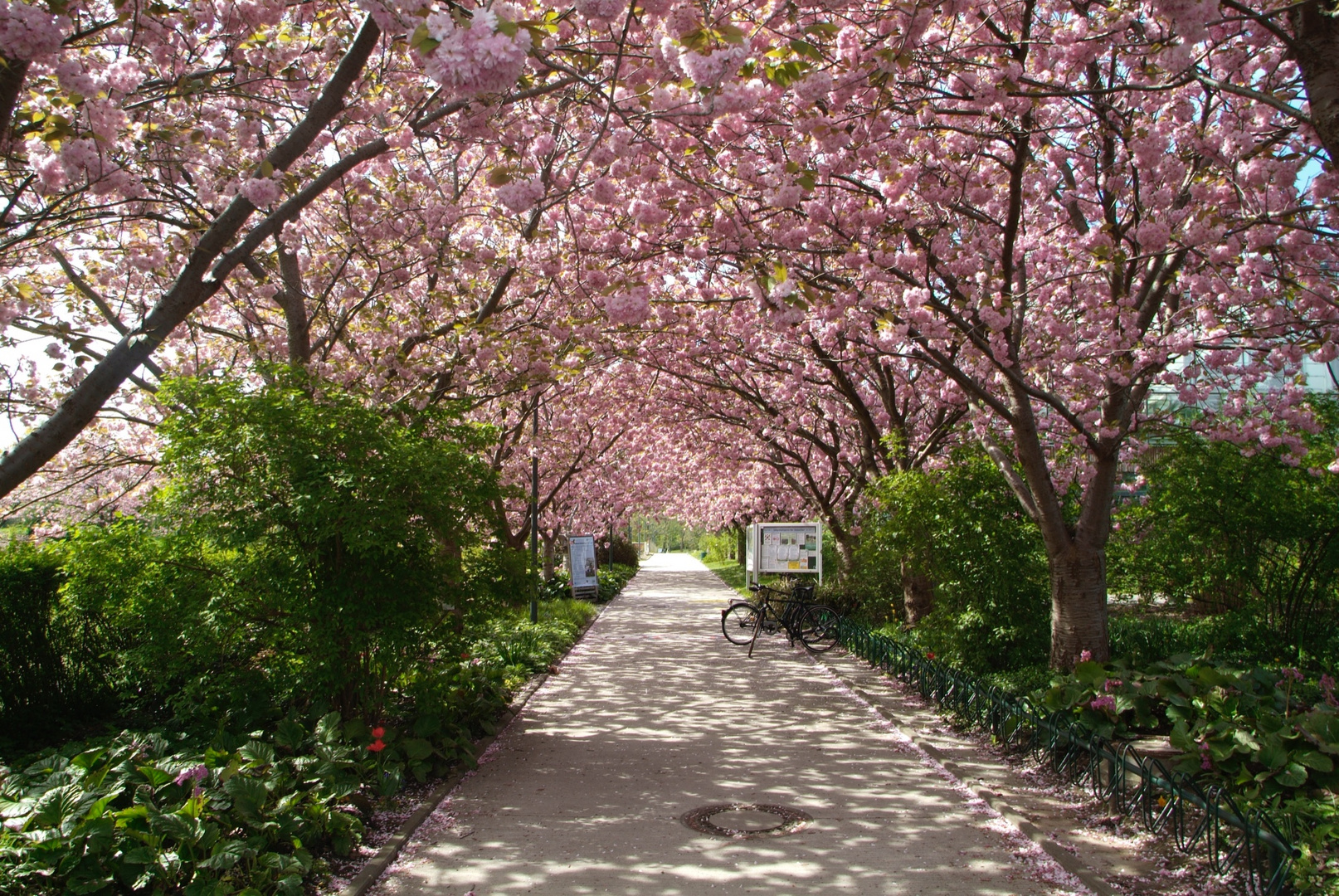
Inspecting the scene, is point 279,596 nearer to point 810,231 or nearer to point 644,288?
point 644,288

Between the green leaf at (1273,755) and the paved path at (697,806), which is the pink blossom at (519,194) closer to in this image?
the paved path at (697,806)

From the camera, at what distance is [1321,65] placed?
4629mm

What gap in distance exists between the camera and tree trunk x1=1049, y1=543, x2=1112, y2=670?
7973mm

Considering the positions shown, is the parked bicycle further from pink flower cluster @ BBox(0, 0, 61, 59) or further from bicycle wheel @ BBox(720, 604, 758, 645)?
pink flower cluster @ BBox(0, 0, 61, 59)

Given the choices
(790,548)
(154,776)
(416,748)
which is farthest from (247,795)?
(790,548)

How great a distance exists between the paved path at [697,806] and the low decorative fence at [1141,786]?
0.79 metres

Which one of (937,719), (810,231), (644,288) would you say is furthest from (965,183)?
(937,719)

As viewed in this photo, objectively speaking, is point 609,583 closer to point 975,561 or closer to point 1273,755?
point 975,561

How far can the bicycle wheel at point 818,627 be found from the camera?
1484cm

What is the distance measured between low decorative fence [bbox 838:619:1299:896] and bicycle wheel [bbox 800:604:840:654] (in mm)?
5473

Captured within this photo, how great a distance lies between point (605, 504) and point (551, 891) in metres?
31.7

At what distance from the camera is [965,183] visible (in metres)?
7.71

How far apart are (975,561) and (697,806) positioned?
478 centimetres

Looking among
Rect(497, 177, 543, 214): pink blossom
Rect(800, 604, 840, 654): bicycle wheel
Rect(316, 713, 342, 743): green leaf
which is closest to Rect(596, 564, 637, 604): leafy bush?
Rect(800, 604, 840, 654): bicycle wheel
